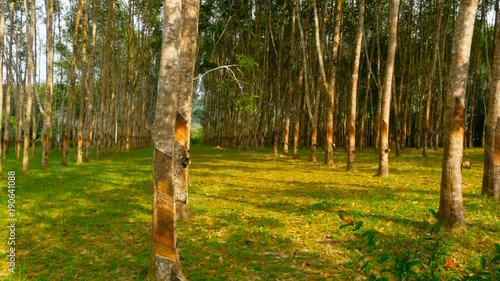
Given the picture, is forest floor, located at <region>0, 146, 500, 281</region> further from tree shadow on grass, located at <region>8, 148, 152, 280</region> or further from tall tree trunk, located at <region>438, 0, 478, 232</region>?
tall tree trunk, located at <region>438, 0, 478, 232</region>

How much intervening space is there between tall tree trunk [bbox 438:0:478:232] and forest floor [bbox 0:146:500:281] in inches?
20.4

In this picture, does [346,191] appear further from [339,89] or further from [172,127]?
[339,89]

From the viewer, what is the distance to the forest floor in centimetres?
593

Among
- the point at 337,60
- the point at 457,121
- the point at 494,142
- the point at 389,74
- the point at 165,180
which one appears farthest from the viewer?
the point at 337,60

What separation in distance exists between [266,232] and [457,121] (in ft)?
15.2

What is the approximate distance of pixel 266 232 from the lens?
8.00 meters

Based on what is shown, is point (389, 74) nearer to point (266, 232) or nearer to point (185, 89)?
point (185, 89)

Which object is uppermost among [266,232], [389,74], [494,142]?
[389,74]

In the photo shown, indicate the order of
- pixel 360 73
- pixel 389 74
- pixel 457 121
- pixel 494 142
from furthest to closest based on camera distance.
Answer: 1. pixel 360 73
2. pixel 389 74
3. pixel 494 142
4. pixel 457 121

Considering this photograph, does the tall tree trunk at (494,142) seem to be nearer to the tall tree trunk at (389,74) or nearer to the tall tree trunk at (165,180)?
the tall tree trunk at (389,74)

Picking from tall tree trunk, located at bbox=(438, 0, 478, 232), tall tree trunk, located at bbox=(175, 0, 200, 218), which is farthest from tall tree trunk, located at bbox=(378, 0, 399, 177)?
tall tree trunk, located at bbox=(175, 0, 200, 218)

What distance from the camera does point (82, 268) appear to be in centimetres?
635

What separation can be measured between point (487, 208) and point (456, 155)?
2.70 metres

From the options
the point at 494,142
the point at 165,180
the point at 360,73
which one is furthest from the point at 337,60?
the point at 165,180
